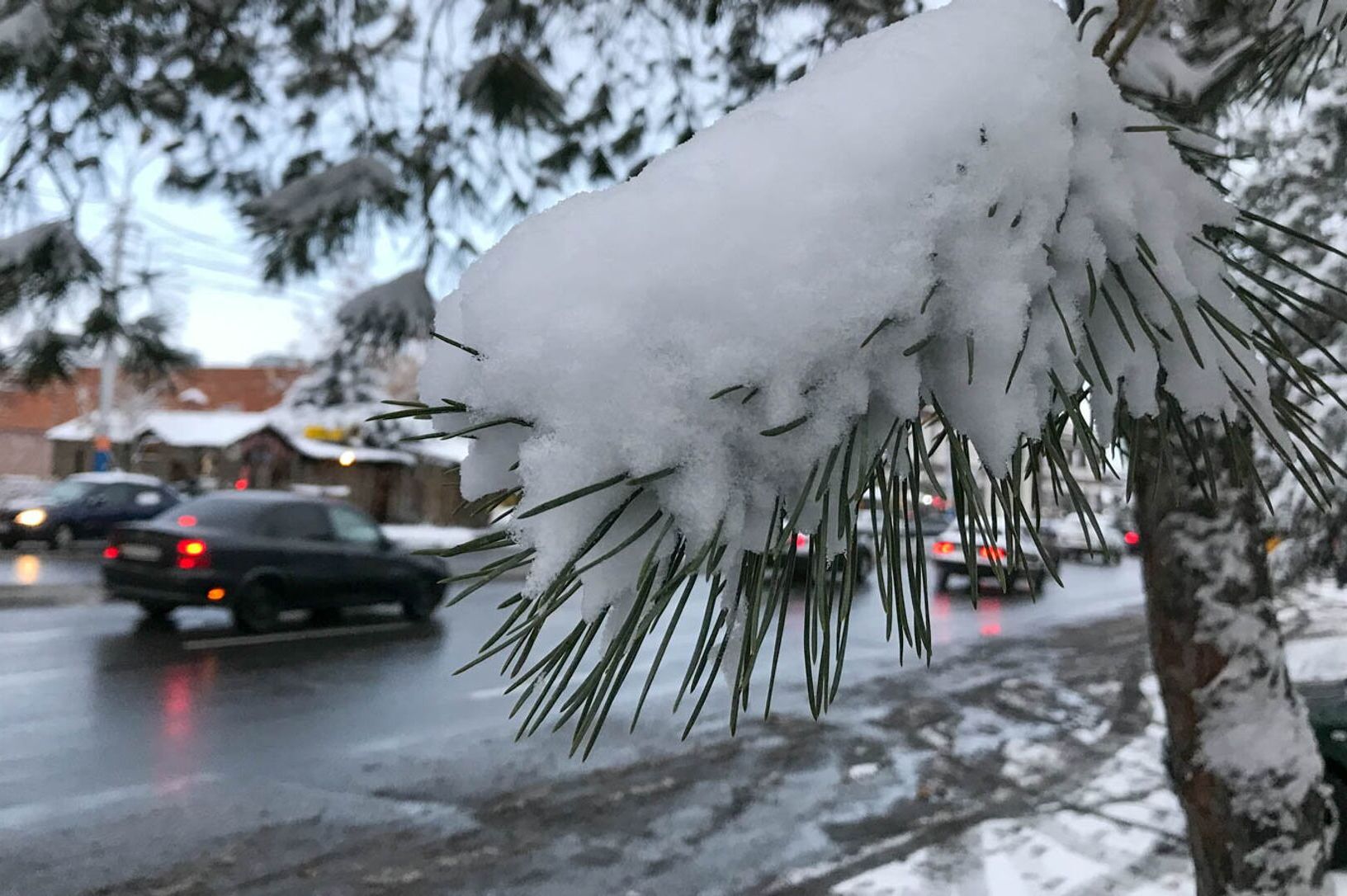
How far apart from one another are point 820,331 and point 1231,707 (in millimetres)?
1986

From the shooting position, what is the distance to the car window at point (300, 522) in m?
11.2

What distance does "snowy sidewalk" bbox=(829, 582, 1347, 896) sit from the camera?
15.3 feet

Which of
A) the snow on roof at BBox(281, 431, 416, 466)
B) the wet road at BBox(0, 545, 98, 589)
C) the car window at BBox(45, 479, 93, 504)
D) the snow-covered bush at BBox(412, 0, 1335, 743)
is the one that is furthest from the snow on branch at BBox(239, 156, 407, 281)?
the snow on roof at BBox(281, 431, 416, 466)

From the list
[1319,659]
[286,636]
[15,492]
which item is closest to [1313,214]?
[1319,659]

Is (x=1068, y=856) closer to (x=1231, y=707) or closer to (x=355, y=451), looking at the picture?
(x=1231, y=707)

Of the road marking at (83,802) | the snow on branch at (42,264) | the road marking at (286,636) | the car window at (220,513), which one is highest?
the snow on branch at (42,264)

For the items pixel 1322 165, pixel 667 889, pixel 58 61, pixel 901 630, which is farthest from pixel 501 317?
pixel 1322 165

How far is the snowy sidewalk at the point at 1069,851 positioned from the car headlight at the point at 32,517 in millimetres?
17913

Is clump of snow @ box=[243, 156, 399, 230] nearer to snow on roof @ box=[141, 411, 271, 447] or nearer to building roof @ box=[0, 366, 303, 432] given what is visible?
snow on roof @ box=[141, 411, 271, 447]

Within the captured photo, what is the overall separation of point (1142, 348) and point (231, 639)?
1088 cm

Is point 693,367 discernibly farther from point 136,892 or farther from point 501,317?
point 136,892

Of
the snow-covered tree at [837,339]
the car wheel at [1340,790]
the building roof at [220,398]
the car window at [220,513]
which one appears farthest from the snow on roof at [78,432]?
the snow-covered tree at [837,339]

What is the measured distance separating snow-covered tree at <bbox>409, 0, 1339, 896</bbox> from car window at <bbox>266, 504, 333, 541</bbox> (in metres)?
11.3

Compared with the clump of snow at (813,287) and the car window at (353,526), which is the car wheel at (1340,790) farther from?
the car window at (353,526)
